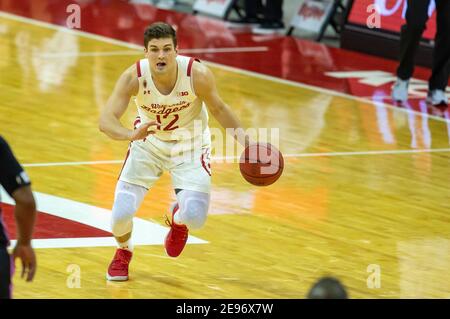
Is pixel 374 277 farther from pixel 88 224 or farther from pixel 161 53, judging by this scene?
pixel 88 224

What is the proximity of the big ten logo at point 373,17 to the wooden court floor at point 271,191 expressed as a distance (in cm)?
221

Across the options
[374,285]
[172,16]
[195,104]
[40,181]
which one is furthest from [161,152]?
[172,16]

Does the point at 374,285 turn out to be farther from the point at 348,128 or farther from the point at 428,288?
the point at 348,128

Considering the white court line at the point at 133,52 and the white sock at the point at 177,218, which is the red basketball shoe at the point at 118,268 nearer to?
the white sock at the point at 177,218

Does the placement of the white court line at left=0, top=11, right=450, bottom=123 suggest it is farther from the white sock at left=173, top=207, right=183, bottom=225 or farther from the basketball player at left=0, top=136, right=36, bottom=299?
the basketball player at left=0, top=136, right=36, bottom=299

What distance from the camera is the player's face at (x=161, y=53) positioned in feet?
25.8

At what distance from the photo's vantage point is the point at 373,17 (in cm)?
1630

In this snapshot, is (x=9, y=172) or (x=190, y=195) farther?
(x=190, y=195)

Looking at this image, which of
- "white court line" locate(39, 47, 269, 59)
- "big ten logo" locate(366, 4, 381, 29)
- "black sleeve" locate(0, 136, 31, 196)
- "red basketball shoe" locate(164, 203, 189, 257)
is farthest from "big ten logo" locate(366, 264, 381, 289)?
"big ten logo" locate(366, 4, 381, 29)

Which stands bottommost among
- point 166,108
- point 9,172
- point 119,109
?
point 166,108

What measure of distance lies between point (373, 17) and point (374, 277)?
27.6 ft

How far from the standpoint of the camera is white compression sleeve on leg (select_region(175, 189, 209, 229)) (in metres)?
8.16

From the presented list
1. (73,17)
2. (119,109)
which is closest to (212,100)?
(119,109)
